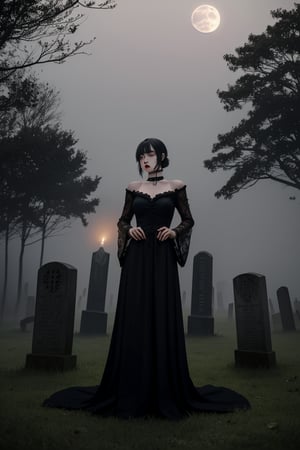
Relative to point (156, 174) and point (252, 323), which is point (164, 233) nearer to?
point (156, 174)

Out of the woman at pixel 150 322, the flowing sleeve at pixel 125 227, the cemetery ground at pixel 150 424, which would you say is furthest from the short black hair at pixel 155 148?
the cemetery ground at pixel 150 424

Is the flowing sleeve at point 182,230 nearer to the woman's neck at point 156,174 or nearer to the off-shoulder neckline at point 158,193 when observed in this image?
the off-shoulder neckline at point 158,193

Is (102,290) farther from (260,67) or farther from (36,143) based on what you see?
(260,67)

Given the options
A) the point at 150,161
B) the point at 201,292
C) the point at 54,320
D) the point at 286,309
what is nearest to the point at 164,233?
the point at 150,161

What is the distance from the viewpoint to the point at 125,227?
403 cm

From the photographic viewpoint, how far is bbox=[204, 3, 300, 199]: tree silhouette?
14258 millimetres

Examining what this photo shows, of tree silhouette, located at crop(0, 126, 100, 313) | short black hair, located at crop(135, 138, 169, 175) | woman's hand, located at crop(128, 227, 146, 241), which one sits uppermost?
tree silhouette, located at crop(0, 126, 100, 313)

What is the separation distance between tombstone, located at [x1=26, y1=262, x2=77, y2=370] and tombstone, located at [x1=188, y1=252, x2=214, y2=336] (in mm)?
6903

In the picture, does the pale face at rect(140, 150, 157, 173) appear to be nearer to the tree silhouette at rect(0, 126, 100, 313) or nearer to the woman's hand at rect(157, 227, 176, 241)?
the woman's hand at rect(157, 227, 176, 241)

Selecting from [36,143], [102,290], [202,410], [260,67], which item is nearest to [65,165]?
[36,143]

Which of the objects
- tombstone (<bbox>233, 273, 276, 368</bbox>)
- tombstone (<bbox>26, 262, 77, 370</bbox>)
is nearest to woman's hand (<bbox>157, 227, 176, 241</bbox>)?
tombstone (<bbox>26, 262, 77, 370</bbox>)

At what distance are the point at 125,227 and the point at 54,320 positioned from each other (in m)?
3.41

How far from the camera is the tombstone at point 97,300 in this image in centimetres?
1319

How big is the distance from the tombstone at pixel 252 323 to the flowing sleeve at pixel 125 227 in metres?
3.83
